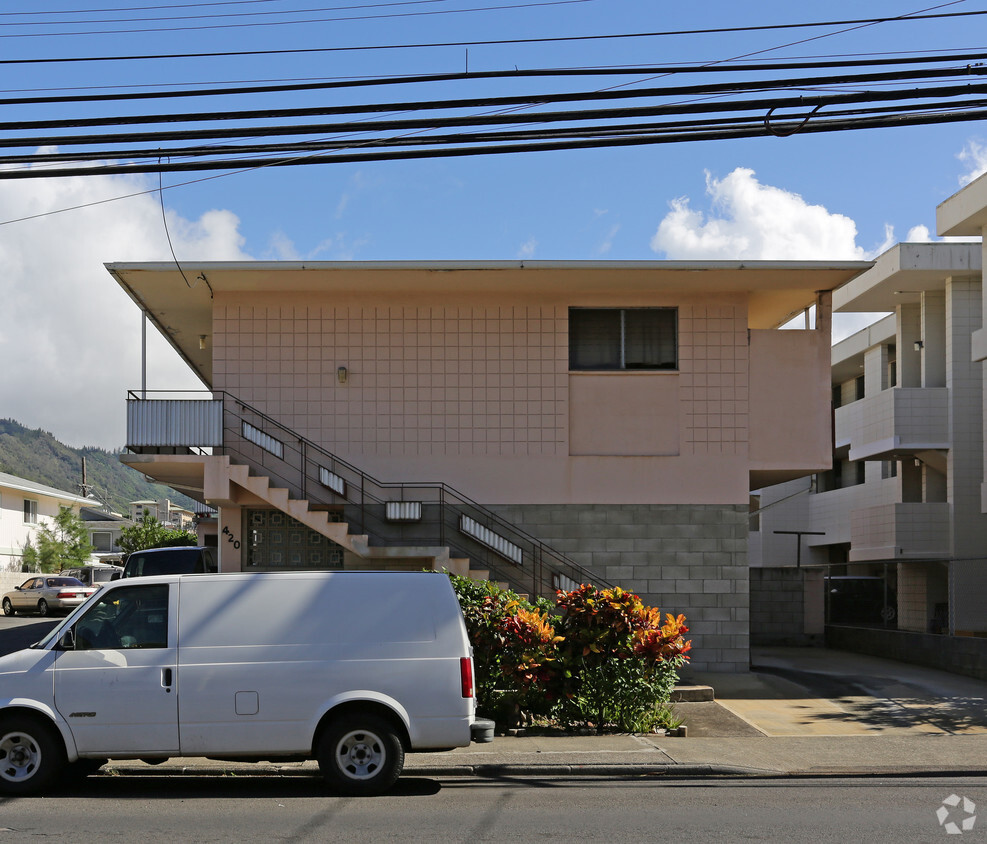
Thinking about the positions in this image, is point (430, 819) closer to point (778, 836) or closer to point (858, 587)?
point (778, 836)

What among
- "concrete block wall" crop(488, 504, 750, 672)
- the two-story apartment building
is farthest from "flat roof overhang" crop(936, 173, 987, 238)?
"concrete block wall" crop(488, 504, 750, 672)

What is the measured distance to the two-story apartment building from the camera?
1941cm

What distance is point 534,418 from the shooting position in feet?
64.9

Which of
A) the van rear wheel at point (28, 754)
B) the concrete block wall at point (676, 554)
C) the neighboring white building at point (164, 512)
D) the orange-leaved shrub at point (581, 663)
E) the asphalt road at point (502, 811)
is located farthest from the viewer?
the neighboring white building at point (164, 512)

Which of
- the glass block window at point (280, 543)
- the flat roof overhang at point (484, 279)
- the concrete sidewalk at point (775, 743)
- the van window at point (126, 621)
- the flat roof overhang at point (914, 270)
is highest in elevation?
the flat roof overhang at point (914, 270)

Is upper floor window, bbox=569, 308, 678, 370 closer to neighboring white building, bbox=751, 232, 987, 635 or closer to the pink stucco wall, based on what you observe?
the pink stucco wall

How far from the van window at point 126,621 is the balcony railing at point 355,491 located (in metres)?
8.46

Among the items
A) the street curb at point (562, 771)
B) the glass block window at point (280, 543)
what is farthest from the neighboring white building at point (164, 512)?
the street curb at point (562, 771)

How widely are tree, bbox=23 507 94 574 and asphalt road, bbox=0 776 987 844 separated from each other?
140 ft

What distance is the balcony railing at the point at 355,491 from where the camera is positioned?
1875cm

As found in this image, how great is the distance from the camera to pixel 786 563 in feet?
127

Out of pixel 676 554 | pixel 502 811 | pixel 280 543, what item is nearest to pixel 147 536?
pixel 280 543

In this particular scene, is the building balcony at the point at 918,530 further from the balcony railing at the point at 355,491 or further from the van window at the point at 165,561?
the van window at the point at 165,561

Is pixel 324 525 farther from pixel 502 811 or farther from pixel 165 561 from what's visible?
pixel 502 811
